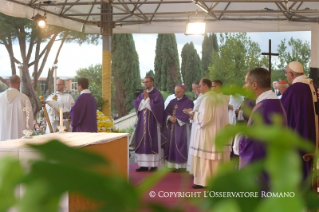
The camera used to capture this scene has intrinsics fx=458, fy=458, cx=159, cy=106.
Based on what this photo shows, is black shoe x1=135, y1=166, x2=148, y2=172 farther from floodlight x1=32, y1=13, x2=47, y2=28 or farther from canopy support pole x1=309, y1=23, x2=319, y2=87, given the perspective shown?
canopy support pole x1=309, y1=23, x2=319, y2=87

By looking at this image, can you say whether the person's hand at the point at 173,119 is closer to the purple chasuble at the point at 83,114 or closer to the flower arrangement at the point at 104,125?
the flower arrangement at the point at 104,125

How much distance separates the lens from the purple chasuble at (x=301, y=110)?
17.1 ft

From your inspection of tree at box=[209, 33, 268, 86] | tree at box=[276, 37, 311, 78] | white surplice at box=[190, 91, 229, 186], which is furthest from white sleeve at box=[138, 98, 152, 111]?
tree at box=[276, 37, 311, 78]

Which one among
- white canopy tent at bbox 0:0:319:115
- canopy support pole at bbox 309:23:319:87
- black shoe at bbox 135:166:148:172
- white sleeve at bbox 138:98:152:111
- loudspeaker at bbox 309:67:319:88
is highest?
white canopy tent at bbox 0:0:319:115

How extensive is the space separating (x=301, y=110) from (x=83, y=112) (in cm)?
409

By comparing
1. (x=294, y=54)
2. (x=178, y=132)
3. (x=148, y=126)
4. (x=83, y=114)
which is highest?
(x=294, y=54)

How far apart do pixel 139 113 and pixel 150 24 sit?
2.69 meters

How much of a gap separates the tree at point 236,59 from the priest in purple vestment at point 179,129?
648 inches

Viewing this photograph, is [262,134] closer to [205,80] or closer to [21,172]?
[21,172]

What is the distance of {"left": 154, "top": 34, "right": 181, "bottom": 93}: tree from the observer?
26359 mm

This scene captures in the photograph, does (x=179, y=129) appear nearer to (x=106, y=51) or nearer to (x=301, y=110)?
(x=106, y=51)

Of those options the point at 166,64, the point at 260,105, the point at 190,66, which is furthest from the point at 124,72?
the point at 260,105

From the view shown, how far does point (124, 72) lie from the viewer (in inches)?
969

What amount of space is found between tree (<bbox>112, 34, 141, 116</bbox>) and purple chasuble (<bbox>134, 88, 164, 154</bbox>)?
1467 centimetres
